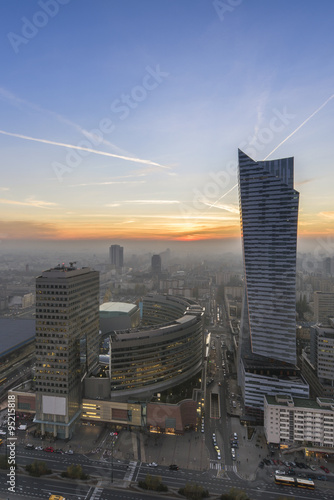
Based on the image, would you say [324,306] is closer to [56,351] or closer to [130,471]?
[130,471]

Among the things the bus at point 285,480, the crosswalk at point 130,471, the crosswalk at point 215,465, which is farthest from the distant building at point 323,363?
the crosswalk at point 130,471

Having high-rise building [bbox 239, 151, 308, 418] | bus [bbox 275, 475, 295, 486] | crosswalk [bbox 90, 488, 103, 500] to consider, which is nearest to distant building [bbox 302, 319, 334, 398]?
high-rise building [bbox 239, 151, 308, 418]

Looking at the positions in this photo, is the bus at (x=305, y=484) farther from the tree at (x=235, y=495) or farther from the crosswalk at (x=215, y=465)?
the crosswalk at (x=215, y=465)

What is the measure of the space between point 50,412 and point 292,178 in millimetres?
58225

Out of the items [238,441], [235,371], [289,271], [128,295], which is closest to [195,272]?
[128,295]

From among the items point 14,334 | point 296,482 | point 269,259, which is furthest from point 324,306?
point 14,334

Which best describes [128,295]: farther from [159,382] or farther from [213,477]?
[213,477]

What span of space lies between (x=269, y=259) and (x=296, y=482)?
3463 centimetres

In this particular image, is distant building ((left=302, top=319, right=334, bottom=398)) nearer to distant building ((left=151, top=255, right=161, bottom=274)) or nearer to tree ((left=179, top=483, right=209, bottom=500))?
tree ((left=179, top=483, right=209, bottom=500))

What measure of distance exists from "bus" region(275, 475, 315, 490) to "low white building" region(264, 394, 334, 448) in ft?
28.8

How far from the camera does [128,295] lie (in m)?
162

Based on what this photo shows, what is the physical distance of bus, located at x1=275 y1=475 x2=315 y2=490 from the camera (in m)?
36.6

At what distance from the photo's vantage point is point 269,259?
2320 inches

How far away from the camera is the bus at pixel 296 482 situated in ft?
120
